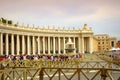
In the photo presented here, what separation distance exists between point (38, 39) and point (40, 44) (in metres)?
9.46

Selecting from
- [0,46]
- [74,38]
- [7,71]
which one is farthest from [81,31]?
[7,71]

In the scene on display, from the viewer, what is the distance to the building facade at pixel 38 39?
79.7 metres

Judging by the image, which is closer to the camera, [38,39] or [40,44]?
[38,39]

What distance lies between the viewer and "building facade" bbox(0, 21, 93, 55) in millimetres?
79738

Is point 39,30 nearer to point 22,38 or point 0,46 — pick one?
point 22,38

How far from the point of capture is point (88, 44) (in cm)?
12875

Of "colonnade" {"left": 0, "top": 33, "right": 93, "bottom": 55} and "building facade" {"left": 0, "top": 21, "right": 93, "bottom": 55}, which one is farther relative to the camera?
"colonnade" {"left": 0, "top": 33, "right": 93, "bottom": 55}

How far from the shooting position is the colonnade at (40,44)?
3401 inches

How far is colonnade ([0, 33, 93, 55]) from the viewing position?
86.4 m

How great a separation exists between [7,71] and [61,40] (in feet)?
A: 345

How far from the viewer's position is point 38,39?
99.8 m

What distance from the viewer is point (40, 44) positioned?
109062 millimetres

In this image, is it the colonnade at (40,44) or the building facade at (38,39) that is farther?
the colonnade at (40,44)

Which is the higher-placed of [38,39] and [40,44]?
[38,39]
